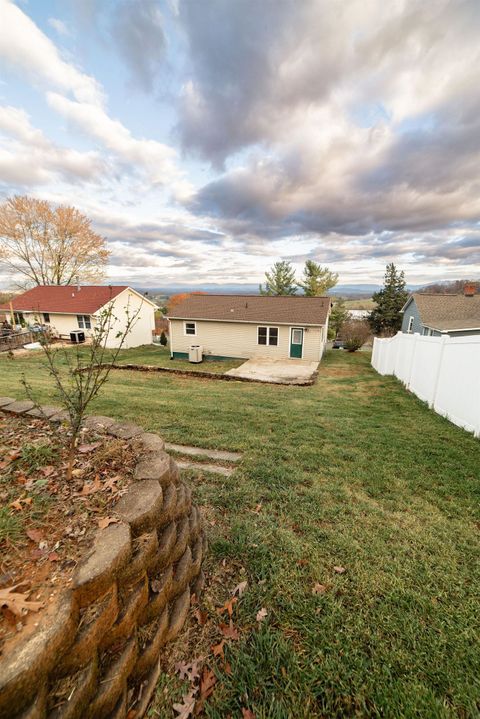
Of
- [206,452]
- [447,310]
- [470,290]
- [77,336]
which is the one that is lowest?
[77,336]

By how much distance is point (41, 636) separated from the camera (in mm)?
1128

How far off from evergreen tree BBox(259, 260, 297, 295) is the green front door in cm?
2118

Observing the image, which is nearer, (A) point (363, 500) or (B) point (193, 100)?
(A) point (363, 500)

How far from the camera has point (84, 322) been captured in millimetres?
22266

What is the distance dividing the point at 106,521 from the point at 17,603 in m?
0.52

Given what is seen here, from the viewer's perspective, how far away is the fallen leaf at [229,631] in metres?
1.86

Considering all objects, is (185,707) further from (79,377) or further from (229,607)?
(79,377)

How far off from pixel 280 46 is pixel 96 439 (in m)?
11.0

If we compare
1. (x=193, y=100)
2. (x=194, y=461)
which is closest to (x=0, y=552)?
(x=194, y=461)

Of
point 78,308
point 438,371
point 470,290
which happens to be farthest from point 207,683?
point 470,290

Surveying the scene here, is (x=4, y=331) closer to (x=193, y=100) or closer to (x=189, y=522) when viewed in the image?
(x=193, y=100)

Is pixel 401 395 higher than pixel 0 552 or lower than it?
lower

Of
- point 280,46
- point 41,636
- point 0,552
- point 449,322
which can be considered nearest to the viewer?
point 41,636

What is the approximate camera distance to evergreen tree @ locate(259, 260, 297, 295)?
3622 cm
